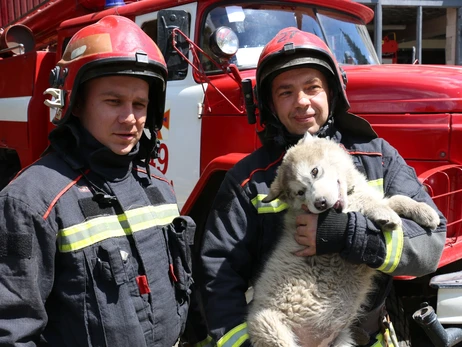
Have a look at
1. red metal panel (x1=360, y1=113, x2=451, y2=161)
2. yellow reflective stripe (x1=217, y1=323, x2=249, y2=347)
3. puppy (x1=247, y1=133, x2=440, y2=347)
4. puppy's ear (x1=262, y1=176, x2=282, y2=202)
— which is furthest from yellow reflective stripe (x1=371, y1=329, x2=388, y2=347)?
red metal panel (x1=360, y1=113, x2=451, y2=161)

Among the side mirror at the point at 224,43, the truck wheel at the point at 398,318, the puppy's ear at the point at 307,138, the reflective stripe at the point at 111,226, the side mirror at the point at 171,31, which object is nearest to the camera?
the reflective stripe at the point at 111,226

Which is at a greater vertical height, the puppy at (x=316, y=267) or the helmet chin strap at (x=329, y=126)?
the helmet chin strap at (x=329, y=126)

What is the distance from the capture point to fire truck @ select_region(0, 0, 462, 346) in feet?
10.4

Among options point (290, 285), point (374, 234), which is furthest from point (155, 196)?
point (374, 234)

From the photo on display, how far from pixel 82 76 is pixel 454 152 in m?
2.24

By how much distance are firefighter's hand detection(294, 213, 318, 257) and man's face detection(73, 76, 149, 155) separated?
786 mm

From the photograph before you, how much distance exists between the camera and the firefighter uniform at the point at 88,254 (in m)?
1.75

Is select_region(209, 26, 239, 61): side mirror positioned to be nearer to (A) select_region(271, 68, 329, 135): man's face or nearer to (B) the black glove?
(A) select_region(271, 68, 329, 135): man's face

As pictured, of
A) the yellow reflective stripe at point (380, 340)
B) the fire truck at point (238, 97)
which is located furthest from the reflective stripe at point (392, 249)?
the fire truck at point (238, 97)

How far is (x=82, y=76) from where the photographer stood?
7.14 feet

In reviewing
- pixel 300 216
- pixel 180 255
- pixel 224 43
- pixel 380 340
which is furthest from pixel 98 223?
pixel 224 43

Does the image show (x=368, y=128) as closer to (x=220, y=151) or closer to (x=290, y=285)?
(x=290, y=285)

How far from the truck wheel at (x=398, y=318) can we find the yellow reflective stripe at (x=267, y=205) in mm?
1086

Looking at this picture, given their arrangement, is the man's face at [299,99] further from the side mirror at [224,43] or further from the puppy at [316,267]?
the side mirror at [224,43]
